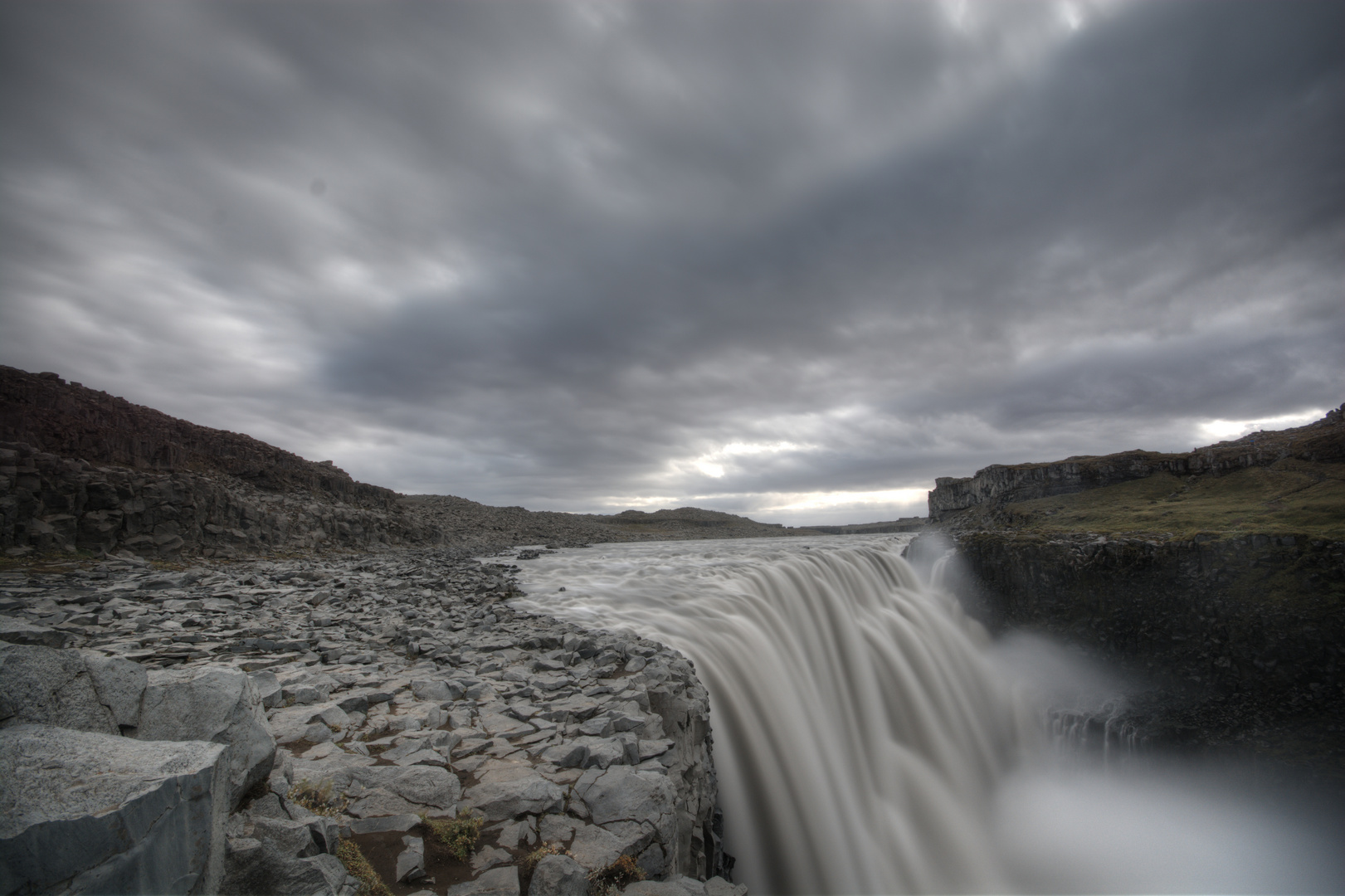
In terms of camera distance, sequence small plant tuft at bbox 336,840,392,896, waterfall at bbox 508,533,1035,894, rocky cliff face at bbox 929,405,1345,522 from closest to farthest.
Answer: small plant tuft at bbox 336,840,392,896, waterfall at bbox 508,533,1035,894, rocky cliff face at bbox 929,405,1345,522

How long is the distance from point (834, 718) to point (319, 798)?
10776mm

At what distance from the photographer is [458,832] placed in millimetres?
4234

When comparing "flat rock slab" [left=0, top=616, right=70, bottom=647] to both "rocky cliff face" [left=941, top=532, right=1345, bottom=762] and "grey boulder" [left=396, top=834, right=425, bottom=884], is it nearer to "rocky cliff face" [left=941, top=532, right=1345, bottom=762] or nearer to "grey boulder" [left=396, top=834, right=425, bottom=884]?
"grey boulder" [left=396, top=834, right=425, bottom=884]

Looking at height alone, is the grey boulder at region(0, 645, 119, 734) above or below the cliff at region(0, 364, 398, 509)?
below

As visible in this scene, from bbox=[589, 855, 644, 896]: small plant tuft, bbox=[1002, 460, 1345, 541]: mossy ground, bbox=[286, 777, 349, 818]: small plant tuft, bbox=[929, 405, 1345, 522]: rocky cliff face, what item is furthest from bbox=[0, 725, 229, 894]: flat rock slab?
bbox=[929, 405, 1345, 522]: rocky cliff face

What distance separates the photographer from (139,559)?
59.4ft

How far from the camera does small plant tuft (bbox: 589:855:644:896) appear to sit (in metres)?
4.05

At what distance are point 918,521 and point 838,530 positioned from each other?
22989mm

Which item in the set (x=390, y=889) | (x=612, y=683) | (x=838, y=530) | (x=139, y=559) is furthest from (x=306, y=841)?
(x=838, y=530)

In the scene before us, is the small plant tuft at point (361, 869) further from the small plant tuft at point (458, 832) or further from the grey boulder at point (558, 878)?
the grey boulder at point (558, 878)

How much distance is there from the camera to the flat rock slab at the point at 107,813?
7.56 ft

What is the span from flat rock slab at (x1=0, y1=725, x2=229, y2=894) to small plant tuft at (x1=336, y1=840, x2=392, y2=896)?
2.76 ft

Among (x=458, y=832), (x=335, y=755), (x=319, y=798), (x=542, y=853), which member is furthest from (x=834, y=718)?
(x=319, y=798)

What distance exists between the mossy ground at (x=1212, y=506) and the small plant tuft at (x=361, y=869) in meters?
23.4
